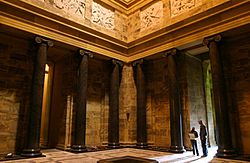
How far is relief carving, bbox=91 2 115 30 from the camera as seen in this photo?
10094 millimetres

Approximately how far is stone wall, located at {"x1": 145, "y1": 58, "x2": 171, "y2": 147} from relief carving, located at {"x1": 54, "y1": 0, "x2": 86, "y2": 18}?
176 inches

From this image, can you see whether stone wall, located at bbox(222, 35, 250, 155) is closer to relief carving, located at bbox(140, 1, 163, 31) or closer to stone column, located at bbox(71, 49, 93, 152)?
relief carving, located at bbox(140, 1, 163, 31)

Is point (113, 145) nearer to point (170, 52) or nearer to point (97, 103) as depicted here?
point (97, 103)

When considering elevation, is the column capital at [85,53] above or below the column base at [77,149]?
above

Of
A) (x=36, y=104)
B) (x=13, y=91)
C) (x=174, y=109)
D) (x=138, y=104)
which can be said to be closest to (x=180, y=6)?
(x=174, y=109)

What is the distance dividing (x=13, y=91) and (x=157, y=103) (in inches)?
267

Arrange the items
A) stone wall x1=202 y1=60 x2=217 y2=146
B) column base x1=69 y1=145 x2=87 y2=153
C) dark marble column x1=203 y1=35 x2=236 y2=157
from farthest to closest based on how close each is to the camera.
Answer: stone wall x1=202 y1=60 x2=217 y2=146
column base x1=69 y1=145 x2=87 y2=153
dark marble column x1=203 y1=35 x2=236 y2=157

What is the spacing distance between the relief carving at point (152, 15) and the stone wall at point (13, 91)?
20.2 feet

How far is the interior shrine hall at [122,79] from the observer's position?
724 centimetres

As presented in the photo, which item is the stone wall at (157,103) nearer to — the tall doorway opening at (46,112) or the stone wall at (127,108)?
the stone wall at (127,108)

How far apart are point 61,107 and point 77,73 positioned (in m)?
2.04

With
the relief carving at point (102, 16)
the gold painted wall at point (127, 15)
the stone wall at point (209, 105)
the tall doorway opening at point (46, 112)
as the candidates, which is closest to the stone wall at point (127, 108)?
the gold painted wall at point (127, 15)

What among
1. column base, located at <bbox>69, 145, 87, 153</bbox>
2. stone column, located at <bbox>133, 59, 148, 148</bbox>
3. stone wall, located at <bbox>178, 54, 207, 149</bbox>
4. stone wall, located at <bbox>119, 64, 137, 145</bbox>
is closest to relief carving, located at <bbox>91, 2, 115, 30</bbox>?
stone wall, located at <bbox>119, 64, 137, 145</bbox>

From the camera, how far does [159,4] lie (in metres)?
10.4
